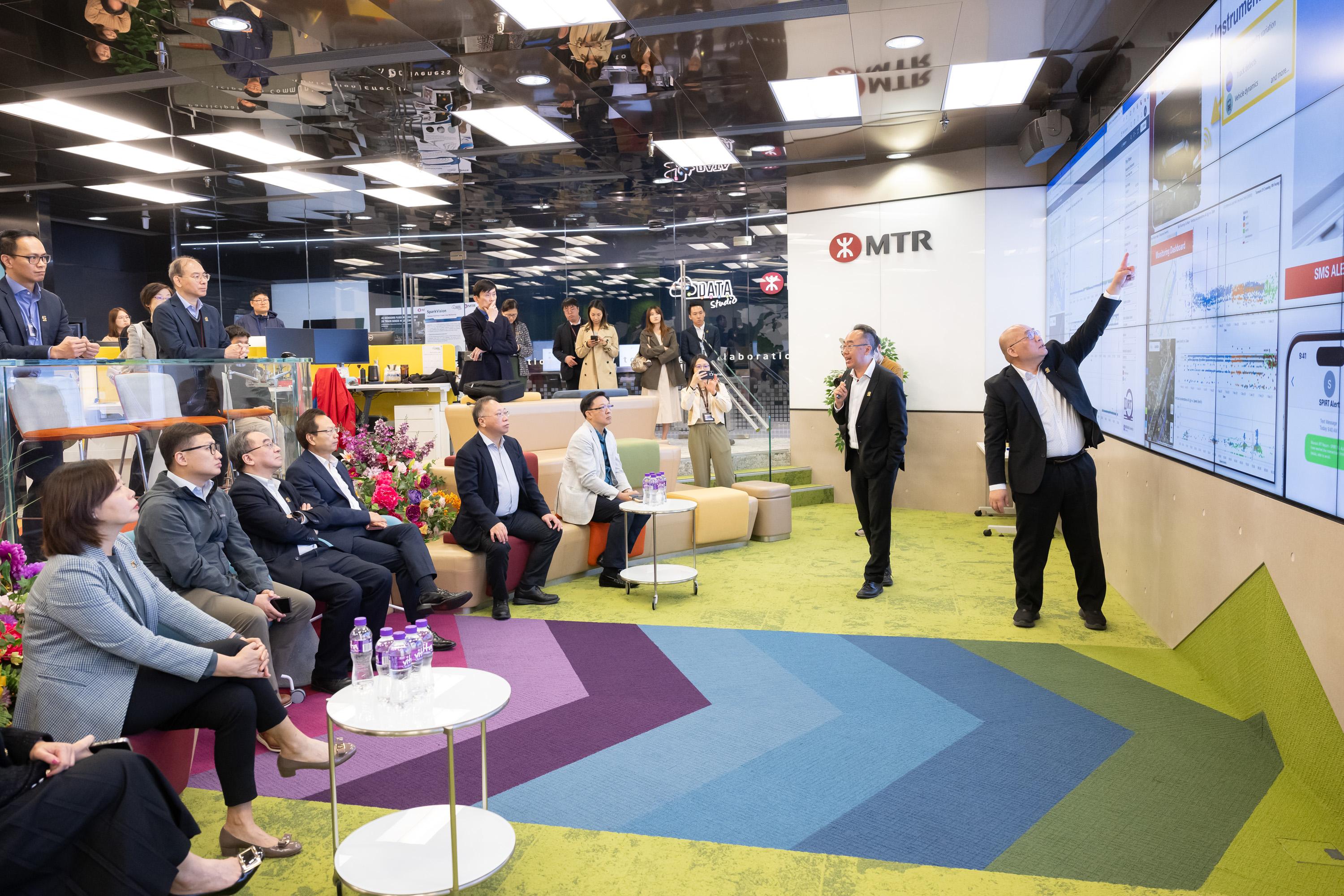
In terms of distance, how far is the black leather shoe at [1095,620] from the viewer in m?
5.09

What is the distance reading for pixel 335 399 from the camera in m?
6.85

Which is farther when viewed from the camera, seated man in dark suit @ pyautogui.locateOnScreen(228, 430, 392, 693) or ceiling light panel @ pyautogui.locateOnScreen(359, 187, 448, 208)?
ceiling light panel @ pyautogui.locateOnScreen(359, 187, 448, 208)

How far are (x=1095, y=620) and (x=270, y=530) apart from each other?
4.52 m

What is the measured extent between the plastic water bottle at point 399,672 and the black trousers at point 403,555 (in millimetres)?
2275

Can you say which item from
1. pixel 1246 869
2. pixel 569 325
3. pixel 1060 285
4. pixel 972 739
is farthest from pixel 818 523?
pixel 1246 869

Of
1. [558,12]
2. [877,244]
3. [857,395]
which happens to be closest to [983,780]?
[857,395]

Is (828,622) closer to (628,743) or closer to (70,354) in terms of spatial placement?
(628,743)

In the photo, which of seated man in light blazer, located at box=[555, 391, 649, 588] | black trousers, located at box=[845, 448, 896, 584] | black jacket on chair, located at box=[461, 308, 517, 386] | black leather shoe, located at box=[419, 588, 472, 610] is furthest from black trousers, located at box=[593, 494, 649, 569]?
black jacket on chair, located at box=[461, 308, 517, 386]

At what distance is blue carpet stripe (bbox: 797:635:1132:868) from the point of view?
9.21ft

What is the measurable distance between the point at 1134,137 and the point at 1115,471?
2.12 metres

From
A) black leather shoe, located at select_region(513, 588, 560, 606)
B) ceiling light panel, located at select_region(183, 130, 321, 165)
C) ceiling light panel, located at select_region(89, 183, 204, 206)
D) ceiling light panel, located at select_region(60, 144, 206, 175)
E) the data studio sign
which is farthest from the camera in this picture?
ceiling light panel, located at select_region(89, 183, 204, 206)

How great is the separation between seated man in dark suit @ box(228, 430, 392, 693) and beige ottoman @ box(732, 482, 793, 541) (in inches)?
167

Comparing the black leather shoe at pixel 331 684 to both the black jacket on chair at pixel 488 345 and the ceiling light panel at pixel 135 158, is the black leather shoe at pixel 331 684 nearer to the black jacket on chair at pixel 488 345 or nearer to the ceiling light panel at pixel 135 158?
the black jacket on chair at pixel 488 345

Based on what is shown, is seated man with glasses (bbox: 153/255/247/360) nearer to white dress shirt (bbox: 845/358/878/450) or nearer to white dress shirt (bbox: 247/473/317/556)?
white dress shirt (bbox: 247/473/317/556)
